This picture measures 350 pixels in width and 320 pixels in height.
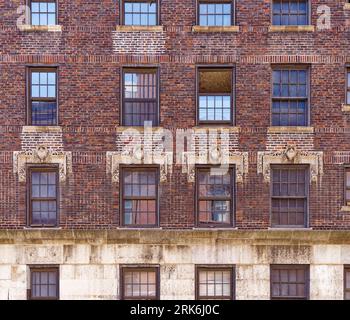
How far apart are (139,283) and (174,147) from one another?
4.39m

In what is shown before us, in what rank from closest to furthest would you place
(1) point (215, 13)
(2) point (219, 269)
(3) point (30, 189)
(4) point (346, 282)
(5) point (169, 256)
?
(5) point (169, 256)
(2) point (219, 269)
(4) point (346, 282)
(3) point (30, 189)
(1) point (215, 13)

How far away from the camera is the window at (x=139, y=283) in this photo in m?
17.4

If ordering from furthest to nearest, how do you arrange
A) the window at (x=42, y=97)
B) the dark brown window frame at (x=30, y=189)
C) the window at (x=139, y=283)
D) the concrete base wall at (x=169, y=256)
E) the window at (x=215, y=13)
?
1. the window at (x=215, y=13)
2. the window at (x=42, y=97)
3. the dark brown window frame at (x=30, y=189)
4. the window at (x=139, y=283)
5. the concrete base wall at (x=169, y=256)

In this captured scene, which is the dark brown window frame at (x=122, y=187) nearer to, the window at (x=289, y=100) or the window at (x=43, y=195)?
the window at (x=43, y=195)

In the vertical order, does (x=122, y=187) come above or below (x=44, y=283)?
above

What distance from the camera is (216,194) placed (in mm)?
17672

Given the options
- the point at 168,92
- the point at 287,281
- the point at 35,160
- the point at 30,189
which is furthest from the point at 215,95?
the point at 30,189

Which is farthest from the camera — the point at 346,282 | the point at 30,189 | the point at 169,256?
the point at 30,189

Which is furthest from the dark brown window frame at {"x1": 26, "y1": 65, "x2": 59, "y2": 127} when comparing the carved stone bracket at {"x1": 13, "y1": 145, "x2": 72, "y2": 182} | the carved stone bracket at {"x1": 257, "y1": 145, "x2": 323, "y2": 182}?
the carved stone bracket at {"x1": 257, "y1": 145, "x2": 323, "y2": 182}

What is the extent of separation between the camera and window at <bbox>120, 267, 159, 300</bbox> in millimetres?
17438

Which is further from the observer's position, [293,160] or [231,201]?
[231,201]

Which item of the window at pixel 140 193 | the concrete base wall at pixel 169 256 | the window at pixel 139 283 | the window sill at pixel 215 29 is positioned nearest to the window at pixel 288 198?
the concrete base wall at pixel 169 256

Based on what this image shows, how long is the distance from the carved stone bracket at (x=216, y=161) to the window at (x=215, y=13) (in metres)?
4.09

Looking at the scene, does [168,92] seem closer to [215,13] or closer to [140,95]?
[140,95]
